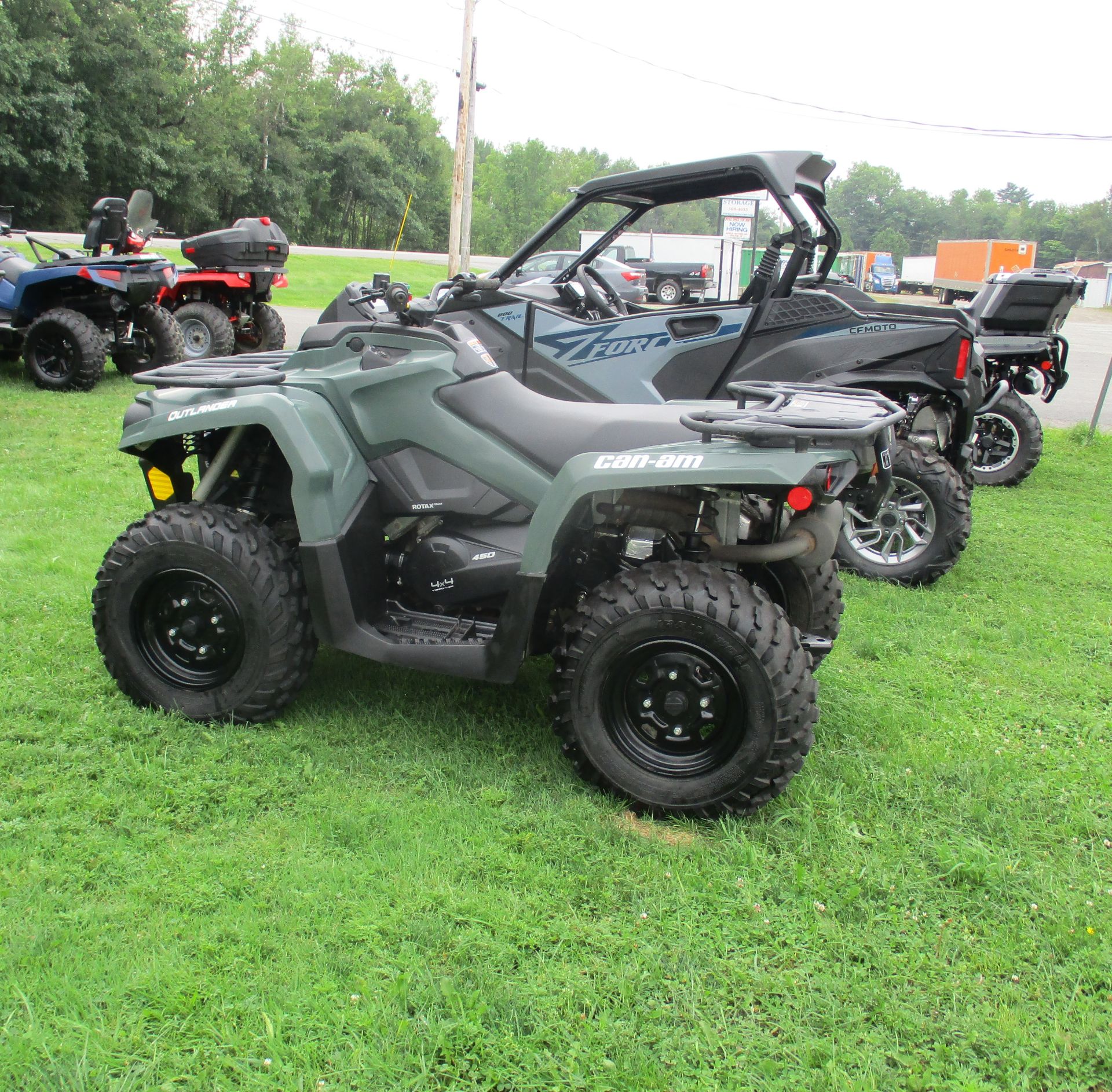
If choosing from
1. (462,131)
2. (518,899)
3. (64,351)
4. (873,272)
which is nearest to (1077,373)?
(462,131)

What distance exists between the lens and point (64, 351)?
9945 mm

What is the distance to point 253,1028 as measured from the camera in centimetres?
225

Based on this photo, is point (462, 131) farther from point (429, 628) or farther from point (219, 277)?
point (429, 628)

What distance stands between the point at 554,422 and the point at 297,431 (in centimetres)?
83

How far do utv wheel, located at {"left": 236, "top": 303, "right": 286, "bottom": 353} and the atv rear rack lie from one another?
9723 millimetres

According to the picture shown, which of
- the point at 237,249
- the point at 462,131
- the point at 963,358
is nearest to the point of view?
the point at 963,358

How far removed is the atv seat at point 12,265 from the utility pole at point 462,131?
10219mm

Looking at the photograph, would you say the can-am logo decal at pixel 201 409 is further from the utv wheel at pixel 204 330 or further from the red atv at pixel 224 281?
the utv wheel at pixel 204 330

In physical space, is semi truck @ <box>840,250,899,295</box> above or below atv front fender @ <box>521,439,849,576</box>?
above

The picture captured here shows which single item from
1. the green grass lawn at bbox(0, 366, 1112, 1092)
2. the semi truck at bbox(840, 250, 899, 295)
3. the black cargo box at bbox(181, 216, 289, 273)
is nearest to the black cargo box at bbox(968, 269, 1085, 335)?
the green grass lawn at bbox(0, 366, 1112, 1092)

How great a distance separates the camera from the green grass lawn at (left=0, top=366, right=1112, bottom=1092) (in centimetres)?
223

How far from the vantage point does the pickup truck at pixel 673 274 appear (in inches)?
1061

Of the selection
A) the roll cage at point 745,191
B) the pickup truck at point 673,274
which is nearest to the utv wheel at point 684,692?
the roll cage at point 745,191

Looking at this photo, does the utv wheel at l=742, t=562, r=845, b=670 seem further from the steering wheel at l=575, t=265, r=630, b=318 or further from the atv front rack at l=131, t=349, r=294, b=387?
the steering wheel at l=575, t=265, r=630, b=318
